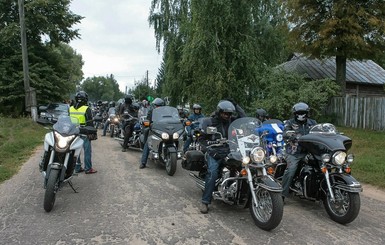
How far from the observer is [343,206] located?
5.40m

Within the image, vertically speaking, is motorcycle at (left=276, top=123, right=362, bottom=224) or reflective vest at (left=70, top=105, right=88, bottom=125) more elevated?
reflective vest at (left=70, top=105, right=88, bottom=125)

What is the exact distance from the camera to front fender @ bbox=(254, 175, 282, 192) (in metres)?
4.90

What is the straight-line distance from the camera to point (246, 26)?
20.6 m

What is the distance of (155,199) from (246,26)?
52.2ft

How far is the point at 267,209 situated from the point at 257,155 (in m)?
0.73

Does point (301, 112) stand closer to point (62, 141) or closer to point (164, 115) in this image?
point (62, 141)

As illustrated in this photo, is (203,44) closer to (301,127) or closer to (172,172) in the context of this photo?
(172,172)

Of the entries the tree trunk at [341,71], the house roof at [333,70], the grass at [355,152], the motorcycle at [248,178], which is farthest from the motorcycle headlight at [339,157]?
the house roof at [333,70]

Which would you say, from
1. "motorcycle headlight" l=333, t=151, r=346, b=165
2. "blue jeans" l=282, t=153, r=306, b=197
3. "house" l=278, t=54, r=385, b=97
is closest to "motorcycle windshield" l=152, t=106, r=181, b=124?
"blue jeans" l=282, t=153, r=306, b=197

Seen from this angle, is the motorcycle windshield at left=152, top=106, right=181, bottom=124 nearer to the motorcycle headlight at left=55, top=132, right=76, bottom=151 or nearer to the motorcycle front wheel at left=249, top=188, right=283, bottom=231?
the motorcycle headlight at left=55, top=132, right=76, bottom=151

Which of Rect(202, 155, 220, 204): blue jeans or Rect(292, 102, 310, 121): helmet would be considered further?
Rect(292, 102, 310, 121): helmet

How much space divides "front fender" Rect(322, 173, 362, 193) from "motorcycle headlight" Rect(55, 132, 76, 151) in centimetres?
401

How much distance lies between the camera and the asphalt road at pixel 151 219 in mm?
4723

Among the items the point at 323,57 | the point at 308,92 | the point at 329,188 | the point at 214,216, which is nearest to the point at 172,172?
the point at 214,216
